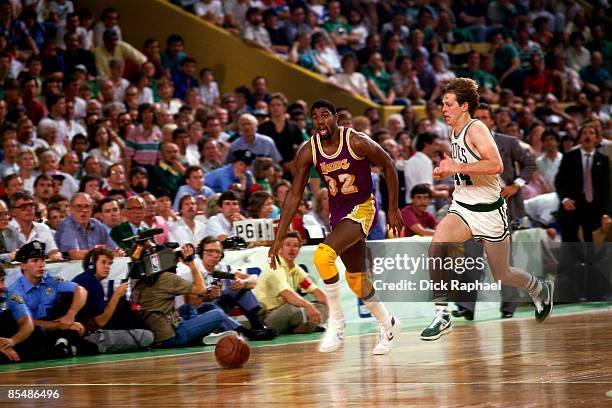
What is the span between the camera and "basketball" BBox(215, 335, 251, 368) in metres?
9.91

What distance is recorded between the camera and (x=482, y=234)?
10.5 metres

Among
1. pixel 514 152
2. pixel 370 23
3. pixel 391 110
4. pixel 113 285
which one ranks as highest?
pixel 370 23

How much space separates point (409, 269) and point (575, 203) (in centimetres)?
279

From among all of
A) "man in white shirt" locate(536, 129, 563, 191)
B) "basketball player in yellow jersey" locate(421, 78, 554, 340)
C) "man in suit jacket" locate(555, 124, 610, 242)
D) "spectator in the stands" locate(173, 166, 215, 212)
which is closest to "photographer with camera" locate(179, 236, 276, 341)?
"spectator in the stands" locate(173, 166, 215, 212)

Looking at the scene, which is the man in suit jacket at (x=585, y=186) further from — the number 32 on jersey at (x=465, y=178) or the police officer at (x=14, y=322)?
the police officer at (x=14, y=322)

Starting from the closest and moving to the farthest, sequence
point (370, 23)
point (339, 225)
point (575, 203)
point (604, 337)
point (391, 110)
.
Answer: point (339, 225), point (604, 337), point (575, 203), point (391, 110), point (370, 23)

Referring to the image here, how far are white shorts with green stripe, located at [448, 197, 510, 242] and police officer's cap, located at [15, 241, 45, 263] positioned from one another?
13.6ft

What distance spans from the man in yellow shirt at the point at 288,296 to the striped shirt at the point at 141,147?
12.9 feet

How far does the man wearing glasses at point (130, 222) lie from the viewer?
13555 millimetres

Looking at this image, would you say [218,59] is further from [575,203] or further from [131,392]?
[131,392]

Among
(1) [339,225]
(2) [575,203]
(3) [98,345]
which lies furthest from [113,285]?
(2) [575,203]

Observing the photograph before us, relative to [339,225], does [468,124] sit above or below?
above

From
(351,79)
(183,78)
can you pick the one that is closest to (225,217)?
(183,78)

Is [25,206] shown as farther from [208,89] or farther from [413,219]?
[208,89]
